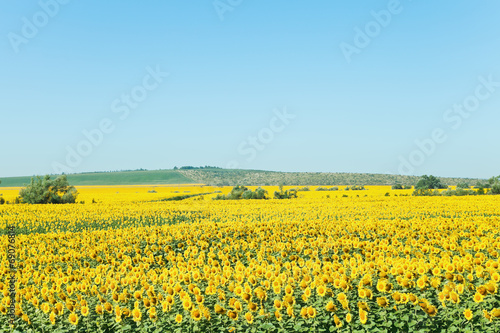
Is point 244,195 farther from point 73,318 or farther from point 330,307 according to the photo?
point 330,307

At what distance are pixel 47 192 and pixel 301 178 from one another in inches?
4582

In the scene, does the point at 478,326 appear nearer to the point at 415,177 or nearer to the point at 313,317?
the point at 313,317

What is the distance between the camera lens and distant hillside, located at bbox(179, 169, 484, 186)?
472 feet

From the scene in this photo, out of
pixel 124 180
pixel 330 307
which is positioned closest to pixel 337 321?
pixel 330 307

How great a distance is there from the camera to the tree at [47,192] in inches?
1933

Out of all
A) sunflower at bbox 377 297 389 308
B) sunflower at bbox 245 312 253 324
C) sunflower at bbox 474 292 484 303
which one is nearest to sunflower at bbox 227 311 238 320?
sunflower at bbox 245 312 253 324

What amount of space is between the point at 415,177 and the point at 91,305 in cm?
16660

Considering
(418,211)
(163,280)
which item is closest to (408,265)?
(163,280)

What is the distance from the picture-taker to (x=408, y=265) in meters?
7.18

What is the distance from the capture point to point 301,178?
156m

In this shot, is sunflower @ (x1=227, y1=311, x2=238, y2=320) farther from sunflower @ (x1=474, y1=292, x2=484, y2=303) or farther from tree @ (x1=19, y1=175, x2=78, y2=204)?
tree @ (x1=19, y1=175, x2=78, y2=204)

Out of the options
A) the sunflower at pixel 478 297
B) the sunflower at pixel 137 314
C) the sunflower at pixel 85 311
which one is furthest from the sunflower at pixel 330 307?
the sunflower at pixel 85 311

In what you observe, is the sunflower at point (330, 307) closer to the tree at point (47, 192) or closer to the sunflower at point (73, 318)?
the sunflower at point (73, 318)

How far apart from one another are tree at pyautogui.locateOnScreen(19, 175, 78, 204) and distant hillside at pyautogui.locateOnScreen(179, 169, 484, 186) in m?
94.1
